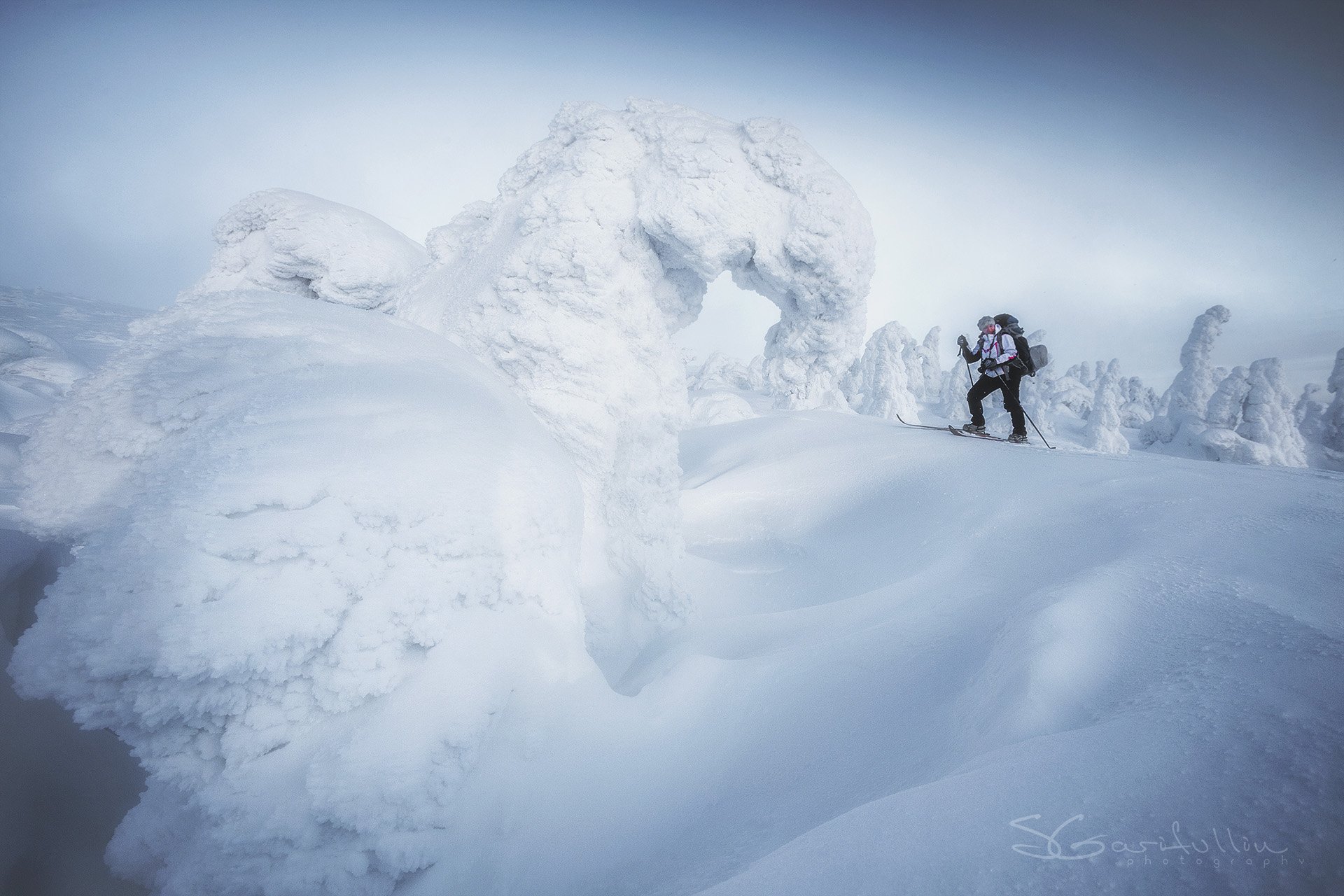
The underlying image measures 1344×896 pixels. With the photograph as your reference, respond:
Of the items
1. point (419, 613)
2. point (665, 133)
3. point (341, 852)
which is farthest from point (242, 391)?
point (665, 133)

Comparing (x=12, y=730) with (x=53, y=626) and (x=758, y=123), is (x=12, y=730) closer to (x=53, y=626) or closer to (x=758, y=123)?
(x=53, y=626)

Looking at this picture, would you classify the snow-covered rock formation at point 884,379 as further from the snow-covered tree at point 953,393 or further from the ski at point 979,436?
the ski at point 979,436

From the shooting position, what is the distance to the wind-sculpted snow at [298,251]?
4.99 m

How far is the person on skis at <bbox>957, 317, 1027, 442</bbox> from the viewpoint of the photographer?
6.23m

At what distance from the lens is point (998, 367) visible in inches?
249

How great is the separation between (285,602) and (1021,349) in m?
7.94

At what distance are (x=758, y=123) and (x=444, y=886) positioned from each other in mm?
5962

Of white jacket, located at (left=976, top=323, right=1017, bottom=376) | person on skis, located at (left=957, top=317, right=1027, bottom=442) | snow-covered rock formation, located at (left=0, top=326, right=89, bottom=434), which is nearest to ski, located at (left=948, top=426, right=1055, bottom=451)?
person on skis, located at (left=957, top=317, right=1027, bottom=442)

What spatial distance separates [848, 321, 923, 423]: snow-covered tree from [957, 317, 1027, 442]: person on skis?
78.1 ft

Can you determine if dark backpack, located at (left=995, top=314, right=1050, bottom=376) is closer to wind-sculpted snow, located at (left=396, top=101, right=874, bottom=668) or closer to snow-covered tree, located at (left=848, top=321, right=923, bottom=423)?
wind-sculpted snow, located at (left=396, top=101, right=874, bottom=668)

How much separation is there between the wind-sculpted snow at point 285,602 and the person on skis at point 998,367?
6329mm

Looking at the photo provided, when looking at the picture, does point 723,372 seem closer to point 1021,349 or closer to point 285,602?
point 1021,349

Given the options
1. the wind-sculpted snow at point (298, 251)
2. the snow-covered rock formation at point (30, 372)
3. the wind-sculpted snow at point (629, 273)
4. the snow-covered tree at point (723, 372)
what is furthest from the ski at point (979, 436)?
the snow-covered tree at point (723, 372)

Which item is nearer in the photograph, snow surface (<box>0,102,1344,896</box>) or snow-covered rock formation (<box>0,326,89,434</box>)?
snow surface (<box>0,102,1344,896</box>)
